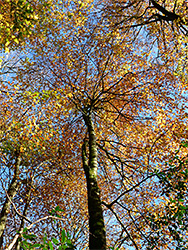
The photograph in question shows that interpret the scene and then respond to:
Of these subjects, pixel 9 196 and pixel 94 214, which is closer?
pixel 94 214

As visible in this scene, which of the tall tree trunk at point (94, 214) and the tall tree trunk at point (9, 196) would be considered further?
the tall tree trunk at point (9, 196)

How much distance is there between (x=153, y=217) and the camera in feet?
15.8

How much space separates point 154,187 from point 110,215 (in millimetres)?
7756

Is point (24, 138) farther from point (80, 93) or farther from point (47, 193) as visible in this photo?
point (47, 193)

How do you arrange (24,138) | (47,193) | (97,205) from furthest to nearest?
(47,193) < (24,138) < (97,205)

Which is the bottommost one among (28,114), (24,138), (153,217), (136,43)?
(153,217)

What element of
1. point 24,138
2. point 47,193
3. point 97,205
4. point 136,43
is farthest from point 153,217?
point 136,43

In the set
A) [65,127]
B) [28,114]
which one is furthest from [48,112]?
[65,127]

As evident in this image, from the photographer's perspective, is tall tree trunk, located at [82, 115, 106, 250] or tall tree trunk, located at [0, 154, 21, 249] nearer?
tall tree trunk, located at [82, 115, 106, 250]

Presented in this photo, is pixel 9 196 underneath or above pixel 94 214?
above

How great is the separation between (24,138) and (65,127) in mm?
2728

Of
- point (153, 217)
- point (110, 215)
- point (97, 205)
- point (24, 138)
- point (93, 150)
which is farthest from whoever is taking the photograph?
point (110, 215)

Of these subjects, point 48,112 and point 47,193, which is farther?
point 47,193

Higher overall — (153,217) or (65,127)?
(65,127)
